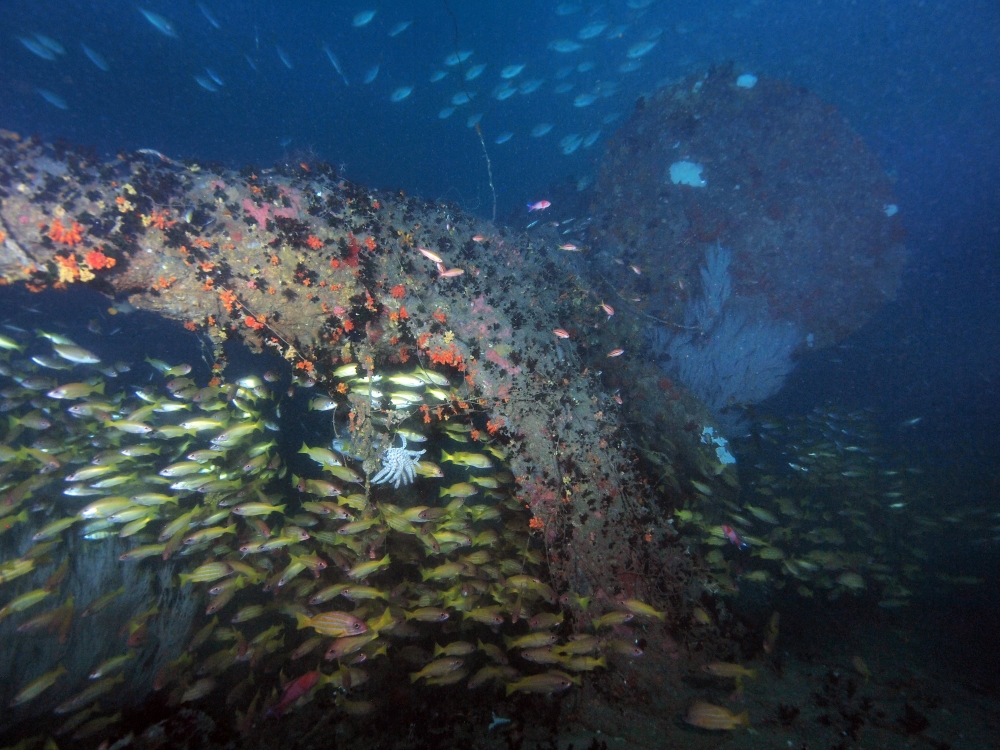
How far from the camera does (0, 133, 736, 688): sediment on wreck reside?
197 inches

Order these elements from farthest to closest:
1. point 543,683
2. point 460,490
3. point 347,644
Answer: point 460,490
point 347,644
point 543,683

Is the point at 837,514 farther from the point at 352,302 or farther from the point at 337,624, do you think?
the point at 352,302

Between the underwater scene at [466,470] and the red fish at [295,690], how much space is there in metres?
0.02

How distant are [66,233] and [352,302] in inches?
140

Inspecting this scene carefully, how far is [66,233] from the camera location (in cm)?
505

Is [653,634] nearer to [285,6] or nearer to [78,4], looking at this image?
[285,6]

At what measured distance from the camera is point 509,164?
290ft

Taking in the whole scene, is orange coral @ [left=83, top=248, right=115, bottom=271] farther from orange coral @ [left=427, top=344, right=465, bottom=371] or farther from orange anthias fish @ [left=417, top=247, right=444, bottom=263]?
orange coral @ [left=427, top=344, right=465, bottom=371]

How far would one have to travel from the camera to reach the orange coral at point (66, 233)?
5027mm

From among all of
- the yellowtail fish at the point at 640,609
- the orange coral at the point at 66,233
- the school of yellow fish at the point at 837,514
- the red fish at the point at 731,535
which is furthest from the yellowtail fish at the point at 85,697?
the school of yellow fish at the point at 837,514

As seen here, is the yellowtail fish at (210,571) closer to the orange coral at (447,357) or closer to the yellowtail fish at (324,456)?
the yellowtail fish at (324,456)

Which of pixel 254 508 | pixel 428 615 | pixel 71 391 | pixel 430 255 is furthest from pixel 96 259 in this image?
pixel 428 615

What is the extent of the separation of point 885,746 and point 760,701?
1237 millimetres

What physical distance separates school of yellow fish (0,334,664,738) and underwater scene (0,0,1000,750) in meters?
0.05
